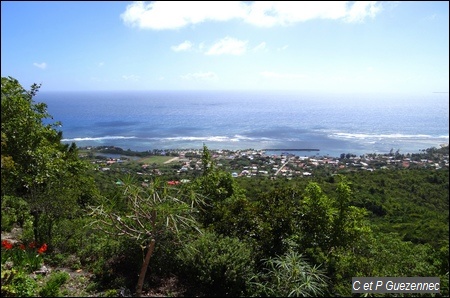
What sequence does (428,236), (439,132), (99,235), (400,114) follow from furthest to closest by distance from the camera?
(400,114) → (439,132) → (428,236) → (99,235)

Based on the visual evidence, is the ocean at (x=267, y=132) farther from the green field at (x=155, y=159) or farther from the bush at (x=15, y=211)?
the bush at (x=15, y=211)

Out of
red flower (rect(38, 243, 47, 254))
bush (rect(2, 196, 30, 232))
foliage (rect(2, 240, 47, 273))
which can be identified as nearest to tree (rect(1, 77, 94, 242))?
red flower (rect(38, 243, 47, 254))

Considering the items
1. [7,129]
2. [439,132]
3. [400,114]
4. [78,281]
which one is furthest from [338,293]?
[400,114]

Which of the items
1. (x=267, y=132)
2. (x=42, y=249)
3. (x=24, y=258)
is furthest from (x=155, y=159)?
(x=24, y=258)

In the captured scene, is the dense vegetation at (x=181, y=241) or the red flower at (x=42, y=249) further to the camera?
the red flower at (x=42, y=249)

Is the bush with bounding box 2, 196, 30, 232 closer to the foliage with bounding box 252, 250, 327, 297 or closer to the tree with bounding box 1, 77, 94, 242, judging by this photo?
the tree with bounding box 1, 77, 94, 242

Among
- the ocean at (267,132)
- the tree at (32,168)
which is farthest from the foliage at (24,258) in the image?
the ocean at (267,132)

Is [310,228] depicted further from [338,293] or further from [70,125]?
[70,125]
